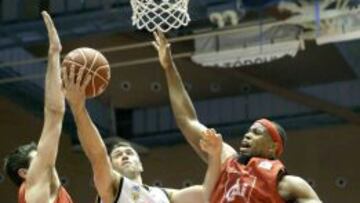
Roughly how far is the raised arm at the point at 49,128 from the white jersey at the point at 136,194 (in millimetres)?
571

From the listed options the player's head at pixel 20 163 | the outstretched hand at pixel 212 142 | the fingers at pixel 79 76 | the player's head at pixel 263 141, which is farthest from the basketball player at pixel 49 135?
the player's head at pixel 263 141

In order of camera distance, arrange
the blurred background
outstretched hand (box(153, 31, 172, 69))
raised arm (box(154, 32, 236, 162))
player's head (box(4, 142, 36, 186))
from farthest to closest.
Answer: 1. the blurred background
2. outstretched hand (box(153, 31, 172, 69))
3. raised arm (box(154, 32, 236, 162))
4. player's head (box(4, 142, 36, 186))

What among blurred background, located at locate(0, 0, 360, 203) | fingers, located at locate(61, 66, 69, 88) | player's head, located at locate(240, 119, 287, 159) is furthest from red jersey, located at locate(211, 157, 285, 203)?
blurred background, located at locate(0, 0, 360, 203)

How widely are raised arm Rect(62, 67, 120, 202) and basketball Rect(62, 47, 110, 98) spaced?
5 centimetres

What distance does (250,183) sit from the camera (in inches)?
169

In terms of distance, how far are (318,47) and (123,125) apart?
4141 millimetres

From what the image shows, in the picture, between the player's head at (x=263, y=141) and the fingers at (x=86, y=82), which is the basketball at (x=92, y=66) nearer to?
the fingers at (x=86, y=82)

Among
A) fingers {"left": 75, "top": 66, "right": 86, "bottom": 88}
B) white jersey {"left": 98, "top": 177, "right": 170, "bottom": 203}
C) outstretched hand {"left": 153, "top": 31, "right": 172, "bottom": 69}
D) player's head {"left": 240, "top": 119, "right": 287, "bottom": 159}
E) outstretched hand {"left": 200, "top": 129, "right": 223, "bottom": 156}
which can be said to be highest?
fingers {"left": 75, "top": 66, "right": 86, "bottom": 88}

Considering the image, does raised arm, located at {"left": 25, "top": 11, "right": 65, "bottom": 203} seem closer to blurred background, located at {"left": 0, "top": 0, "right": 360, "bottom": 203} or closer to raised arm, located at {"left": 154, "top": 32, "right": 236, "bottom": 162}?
raised arm, located at {"left": 154, "top": 32, "right": 236, "bottom": 162}

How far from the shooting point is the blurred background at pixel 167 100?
10656 mm

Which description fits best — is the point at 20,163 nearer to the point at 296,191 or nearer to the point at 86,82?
the point at 86,82

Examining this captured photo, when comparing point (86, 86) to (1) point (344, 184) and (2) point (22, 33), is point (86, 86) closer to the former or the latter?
(2) point (22, 33)

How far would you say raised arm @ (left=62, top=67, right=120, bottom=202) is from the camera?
3.81m

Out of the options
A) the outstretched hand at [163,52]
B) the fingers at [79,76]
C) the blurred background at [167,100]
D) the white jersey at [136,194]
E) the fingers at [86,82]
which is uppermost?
the fingers at [79,76]
